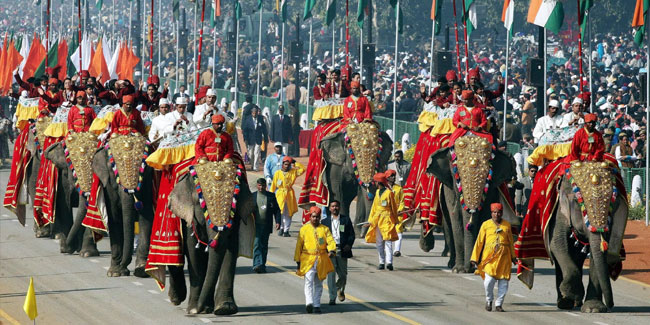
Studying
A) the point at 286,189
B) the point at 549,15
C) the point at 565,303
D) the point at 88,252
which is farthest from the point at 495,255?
the point at 549,15

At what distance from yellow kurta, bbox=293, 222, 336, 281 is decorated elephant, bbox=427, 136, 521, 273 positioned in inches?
137

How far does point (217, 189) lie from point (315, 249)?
73.7 inches

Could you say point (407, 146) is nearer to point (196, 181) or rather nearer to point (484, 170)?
point (484, 170)

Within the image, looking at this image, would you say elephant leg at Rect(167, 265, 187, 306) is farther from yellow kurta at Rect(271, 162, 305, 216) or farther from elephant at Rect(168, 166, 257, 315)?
yellow kurta at Rect(271, 162, 305, 216)

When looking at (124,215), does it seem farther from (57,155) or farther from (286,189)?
(286,189)

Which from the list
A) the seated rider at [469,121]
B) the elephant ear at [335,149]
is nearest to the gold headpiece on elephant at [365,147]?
the elephant ear at [335,149]

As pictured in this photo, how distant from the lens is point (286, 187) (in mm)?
28875

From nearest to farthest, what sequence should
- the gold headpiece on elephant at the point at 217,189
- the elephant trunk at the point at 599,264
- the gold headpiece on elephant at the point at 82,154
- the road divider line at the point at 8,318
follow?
the gold headpiece on elephant at the point at 217,189 < the road divider line at the point at 8,318 < the elephant trunk at the point at 599,264 < the gold headpiece on elephant at the point at 82,154

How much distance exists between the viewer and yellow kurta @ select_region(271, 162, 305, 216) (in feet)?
94.2

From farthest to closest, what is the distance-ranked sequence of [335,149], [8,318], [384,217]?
[335,149], [384,217], [8,318]

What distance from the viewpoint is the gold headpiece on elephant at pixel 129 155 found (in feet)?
74.6

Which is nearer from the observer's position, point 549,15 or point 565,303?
point 565,303

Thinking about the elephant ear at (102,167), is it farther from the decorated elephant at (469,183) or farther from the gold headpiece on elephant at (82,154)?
the decorated elephant at (469,183)

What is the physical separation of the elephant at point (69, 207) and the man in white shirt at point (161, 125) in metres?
2.85
